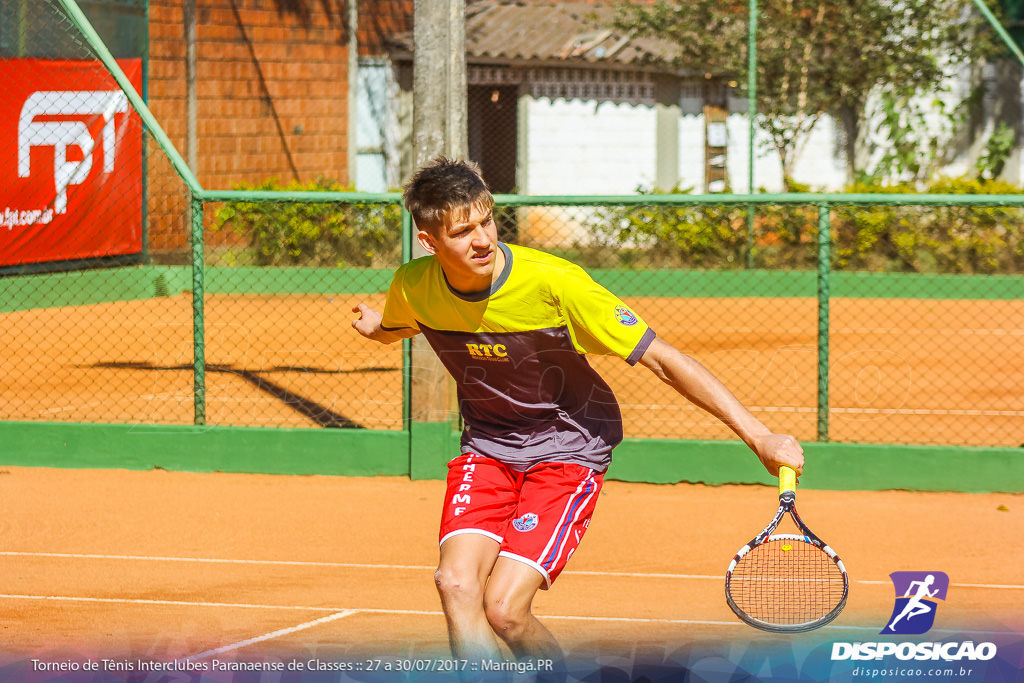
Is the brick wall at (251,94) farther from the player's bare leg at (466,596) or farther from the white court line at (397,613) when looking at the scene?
the player's bare leg at (466,596)

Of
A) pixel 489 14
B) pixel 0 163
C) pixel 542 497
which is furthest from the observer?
pixel 489 14

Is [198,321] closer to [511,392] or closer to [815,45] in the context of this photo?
[511,392]

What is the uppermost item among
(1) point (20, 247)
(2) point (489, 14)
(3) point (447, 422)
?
(2) point (489, 14)

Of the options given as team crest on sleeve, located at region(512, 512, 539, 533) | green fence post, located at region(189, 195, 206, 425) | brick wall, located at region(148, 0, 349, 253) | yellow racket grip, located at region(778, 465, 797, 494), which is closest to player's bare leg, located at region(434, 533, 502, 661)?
team crest on sleeve, located at region(512, 512, 539, 533)

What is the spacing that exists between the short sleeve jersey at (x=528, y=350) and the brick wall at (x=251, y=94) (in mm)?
11279

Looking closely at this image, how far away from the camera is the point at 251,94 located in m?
18.2

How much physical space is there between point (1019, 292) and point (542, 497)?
1205cm

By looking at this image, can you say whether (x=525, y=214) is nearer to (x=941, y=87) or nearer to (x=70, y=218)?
(x=70, y=218)

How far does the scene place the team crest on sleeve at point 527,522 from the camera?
3971 millimetres

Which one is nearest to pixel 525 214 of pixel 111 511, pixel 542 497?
pixel 111 511

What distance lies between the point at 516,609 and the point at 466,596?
0.54ft

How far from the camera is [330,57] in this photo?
786 inches

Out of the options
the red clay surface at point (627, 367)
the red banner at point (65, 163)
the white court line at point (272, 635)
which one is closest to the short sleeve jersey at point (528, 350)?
the white court line at point (272, 635)

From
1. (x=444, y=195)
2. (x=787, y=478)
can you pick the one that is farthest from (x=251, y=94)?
(x=787, y=478)
